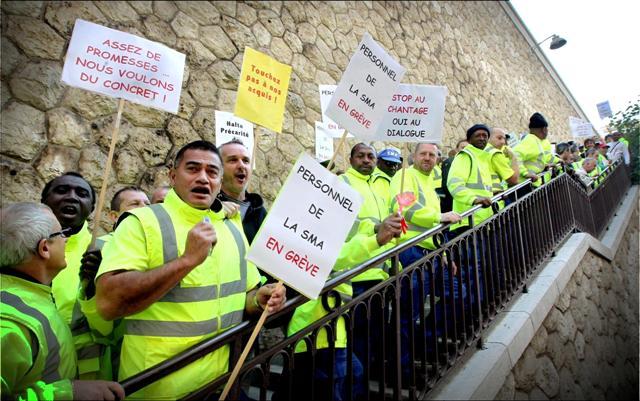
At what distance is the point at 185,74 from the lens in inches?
156

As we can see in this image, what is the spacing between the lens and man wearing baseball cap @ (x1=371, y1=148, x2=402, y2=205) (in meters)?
3.26

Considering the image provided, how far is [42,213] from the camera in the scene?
1433mm

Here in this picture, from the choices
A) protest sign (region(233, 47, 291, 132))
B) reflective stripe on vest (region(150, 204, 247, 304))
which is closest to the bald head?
protest sign (region(233, 47, 291, 132))

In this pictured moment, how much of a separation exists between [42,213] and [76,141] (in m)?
1.98

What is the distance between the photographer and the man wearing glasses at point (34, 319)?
109 cm

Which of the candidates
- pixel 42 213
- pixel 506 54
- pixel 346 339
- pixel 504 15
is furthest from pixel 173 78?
pixel 504 15

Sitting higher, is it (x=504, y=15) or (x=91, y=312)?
(x=504, y=15)

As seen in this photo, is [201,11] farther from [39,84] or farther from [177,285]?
[177,285]

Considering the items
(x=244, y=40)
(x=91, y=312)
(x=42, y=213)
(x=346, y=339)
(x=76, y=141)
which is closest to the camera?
(x=42, y=213)

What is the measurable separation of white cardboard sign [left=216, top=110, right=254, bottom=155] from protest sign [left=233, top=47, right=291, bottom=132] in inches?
36.9

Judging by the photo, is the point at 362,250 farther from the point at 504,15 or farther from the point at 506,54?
the point at 504,15

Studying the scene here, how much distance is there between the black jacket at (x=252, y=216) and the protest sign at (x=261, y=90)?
485 mm

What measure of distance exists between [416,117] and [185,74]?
8.07 ft

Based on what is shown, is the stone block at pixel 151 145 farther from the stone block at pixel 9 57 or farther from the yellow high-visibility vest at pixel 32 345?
the yellow high-visibility vest at pixel 32 345
